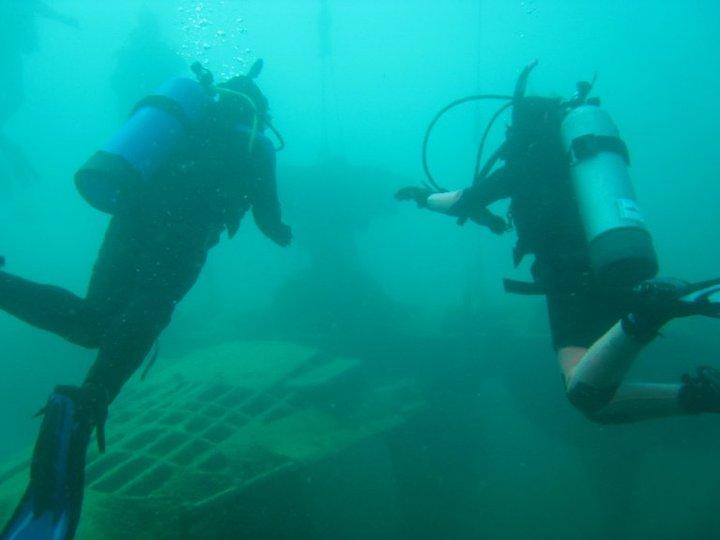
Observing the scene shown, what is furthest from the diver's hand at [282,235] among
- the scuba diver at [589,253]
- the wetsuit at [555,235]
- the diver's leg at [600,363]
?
the diver's leg at [600,363]

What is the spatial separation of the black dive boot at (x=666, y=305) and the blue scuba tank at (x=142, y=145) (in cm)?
322

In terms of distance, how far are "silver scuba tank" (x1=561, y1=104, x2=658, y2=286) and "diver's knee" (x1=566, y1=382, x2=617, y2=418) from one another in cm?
67

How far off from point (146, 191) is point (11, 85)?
25.8 m

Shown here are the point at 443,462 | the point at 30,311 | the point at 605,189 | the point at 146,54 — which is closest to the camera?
the point at 30,311

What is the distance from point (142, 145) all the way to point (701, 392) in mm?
3905

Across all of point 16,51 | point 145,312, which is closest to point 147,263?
point 145,312

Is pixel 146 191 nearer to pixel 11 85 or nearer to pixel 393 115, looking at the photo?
pixel 11 85

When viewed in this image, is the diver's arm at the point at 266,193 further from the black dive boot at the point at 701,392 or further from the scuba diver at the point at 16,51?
the scuba diver at the point at 16,51

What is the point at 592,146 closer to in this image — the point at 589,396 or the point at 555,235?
the point at 555,235

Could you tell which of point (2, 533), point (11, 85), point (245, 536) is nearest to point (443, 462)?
point (245, 536)

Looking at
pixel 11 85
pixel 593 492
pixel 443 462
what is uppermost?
pixel 11 85

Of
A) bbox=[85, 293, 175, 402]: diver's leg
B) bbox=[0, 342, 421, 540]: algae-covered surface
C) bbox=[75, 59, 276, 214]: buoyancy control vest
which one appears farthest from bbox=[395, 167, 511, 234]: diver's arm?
bbox=[0, 342, 421, 540]: algae-covered surface

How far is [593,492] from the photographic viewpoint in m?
9.59

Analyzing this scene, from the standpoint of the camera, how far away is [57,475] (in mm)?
2486
